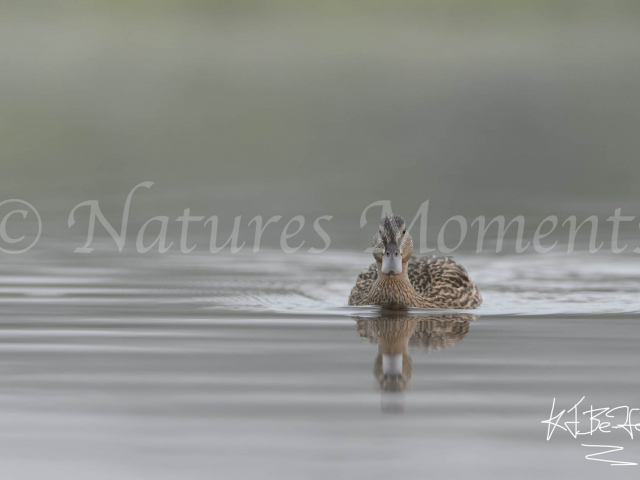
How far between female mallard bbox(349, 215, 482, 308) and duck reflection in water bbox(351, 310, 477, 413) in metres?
0.26

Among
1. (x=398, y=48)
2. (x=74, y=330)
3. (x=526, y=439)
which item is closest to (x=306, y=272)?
(x=74, y=330)

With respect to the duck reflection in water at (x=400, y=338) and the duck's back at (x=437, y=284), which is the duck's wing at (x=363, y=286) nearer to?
the duck's back at (x=437, y=284)

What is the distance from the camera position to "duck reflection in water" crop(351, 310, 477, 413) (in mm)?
6894

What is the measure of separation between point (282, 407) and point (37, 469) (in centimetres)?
144

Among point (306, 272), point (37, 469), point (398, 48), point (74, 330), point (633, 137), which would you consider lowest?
point (37, 469)

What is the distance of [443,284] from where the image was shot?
36.9 feet

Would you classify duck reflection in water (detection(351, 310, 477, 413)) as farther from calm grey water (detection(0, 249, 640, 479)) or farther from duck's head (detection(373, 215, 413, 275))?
duck's head (detection(373, 215, 413, 275))

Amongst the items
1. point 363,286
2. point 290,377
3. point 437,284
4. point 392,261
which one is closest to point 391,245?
point 392,261

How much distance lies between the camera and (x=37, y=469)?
17.3ft

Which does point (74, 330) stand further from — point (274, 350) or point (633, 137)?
point (633, 137)

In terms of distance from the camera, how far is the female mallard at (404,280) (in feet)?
34.6

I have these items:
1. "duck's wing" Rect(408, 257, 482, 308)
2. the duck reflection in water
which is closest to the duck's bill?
the duck reflection in water
